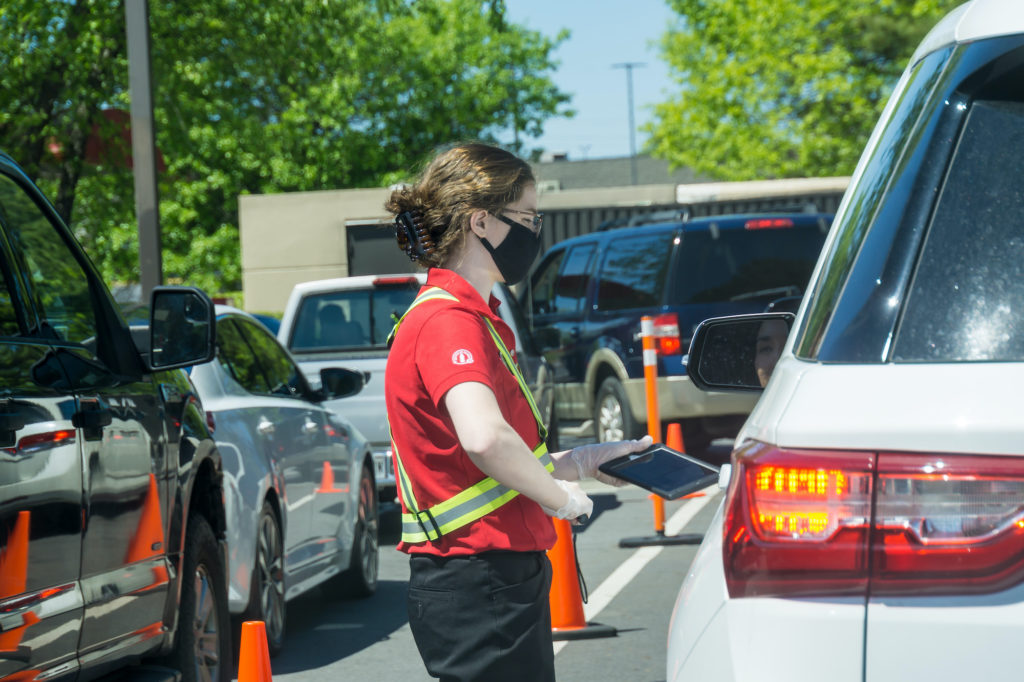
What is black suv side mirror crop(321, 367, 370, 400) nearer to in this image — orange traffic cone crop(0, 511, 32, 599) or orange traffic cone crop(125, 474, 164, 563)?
orange traffic cone crop(125, 474, 164, 563)

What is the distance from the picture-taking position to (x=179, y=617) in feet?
15.2

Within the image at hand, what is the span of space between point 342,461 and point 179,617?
3099 millimetres

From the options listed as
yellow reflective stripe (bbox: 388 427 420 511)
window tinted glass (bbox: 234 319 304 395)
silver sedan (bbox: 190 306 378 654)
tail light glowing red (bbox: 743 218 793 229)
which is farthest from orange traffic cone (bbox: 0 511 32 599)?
tail light glowing red (bbox: 743 218 793 229)

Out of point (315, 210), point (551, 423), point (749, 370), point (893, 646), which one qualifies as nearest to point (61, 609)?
point (749, 370)

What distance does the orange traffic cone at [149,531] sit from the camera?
408cm

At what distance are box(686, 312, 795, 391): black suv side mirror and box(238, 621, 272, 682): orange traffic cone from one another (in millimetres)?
1357

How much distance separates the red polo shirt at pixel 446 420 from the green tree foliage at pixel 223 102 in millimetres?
646

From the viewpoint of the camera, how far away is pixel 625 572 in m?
8.28

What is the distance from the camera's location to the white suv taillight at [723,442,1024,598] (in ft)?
5.68

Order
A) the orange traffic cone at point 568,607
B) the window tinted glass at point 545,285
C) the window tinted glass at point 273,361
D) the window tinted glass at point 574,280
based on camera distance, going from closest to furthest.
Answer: the orange traffic cone at point 568,607 < the window tinted glass at point 273,361 < the window tinted glass at point 574,280 < the window tinted glass at point 545,285

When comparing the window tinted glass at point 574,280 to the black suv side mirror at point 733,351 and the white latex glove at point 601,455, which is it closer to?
the black suv side mirror at point 733,351

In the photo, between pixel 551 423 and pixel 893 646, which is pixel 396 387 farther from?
pixel 551 423

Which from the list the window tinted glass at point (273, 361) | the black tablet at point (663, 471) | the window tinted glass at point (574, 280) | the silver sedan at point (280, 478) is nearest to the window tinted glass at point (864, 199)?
the black tablet at point (663, 471)

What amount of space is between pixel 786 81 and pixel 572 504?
33.2 meters
